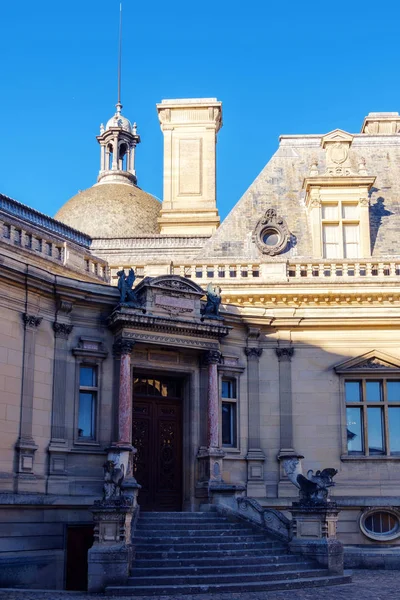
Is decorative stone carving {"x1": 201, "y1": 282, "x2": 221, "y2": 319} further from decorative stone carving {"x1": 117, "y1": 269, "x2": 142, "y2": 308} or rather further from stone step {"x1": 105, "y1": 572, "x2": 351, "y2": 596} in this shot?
stone step {"x1": 105, "y1": 572, "x2": 351, "y2": 596}

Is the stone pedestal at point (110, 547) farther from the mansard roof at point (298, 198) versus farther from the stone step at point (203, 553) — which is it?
the mansard roof at point (298, 198)

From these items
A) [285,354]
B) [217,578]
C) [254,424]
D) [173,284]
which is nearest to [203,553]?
[217,578]

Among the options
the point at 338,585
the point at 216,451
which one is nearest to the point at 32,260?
the point at 216,451

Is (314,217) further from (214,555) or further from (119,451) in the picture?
(214,555)

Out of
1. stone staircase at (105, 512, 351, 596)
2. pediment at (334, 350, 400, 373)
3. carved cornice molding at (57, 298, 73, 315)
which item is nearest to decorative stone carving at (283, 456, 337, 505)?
stone staircase at (105, 512, 351, 596)

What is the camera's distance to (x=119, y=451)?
60.1 ft

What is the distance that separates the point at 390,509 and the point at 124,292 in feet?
27.1

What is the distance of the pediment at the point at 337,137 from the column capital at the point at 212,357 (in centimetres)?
902

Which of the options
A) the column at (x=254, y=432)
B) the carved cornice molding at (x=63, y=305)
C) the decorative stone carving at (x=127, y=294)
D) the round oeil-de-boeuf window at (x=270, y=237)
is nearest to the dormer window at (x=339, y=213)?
the round oeil-de-boeuf window at (x=270, y=237)

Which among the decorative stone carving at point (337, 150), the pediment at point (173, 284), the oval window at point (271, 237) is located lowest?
the pediment at point (173, 284)

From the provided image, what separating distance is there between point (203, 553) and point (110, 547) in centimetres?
214

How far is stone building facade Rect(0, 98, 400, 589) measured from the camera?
17844 millimetres

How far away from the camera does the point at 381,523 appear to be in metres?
20.5

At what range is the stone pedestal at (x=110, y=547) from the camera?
14.5m
